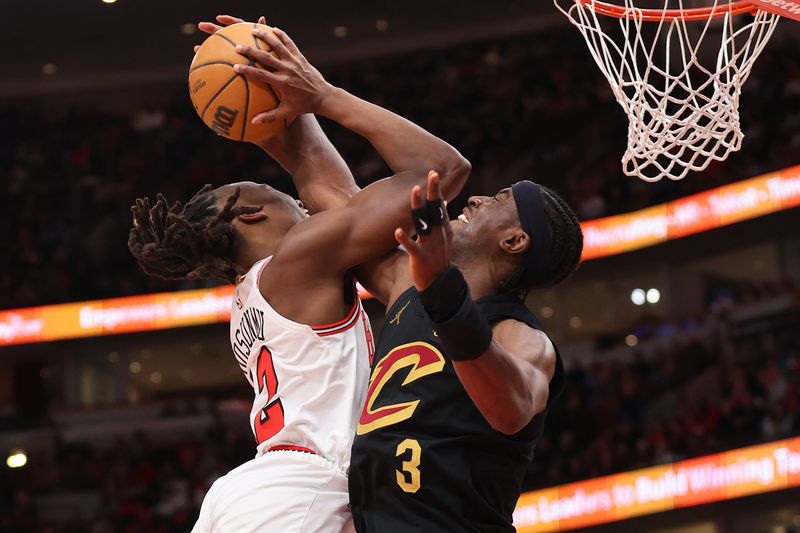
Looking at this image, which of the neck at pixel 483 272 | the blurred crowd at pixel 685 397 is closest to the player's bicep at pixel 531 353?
the neck at pixel 483 272

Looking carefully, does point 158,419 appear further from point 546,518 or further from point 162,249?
point 162,249

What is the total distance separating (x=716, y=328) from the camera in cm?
1286

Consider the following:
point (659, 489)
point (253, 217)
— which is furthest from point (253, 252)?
point (659, 489)

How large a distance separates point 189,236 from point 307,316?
47 cm

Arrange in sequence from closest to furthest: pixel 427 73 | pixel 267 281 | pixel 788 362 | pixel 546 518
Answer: pixel 267 281, pixel 546 518, pixel 788 362, pixel 427 73

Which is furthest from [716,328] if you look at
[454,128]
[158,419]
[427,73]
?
[158,419]

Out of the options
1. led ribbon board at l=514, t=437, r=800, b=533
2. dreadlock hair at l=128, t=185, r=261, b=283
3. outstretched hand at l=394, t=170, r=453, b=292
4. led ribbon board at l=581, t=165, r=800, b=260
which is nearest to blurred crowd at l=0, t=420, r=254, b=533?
led ribbon board at l=514, t=437, r=800, b=533

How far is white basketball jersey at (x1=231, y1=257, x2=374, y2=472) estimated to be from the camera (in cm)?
317

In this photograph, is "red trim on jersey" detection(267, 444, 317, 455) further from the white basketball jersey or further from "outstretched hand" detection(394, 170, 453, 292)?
"outstretched hand" detection(394, 170, 453, 292)

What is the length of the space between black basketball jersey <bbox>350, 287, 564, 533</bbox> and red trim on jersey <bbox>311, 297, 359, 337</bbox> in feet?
0.85

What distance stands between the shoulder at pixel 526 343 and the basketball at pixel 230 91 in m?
0.94

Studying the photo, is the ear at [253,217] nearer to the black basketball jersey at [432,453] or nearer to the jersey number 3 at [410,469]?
the black basketball jersey at [432,453]

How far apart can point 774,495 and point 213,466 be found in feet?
19.2

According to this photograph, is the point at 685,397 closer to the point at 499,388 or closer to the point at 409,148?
the point at 409,148
